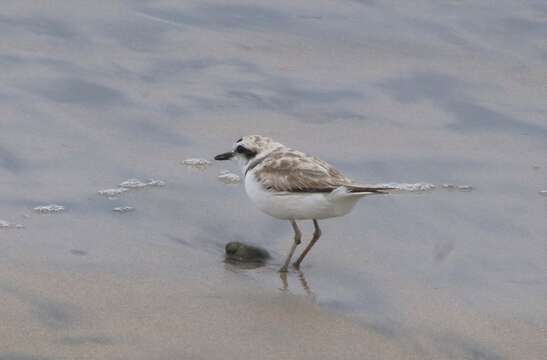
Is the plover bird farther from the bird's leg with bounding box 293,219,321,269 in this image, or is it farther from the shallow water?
the shallow water

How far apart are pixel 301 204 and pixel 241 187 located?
56.5 inches

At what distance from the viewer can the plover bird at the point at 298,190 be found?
674 centimetres

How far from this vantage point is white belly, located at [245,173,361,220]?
6750mm

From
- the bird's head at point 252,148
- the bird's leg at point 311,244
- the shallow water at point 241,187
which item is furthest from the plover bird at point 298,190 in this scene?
the shallow water at point 241,187

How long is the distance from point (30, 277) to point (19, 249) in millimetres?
486

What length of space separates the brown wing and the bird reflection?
50 centimetres

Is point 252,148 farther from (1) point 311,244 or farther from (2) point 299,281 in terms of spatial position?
(2) point 299,281

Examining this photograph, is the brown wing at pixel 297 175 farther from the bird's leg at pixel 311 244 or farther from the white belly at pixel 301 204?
the bird's leg at pixel 311 244

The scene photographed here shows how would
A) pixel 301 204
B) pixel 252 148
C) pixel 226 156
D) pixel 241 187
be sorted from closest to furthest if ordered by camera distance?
1. pixel 301 204
2. pixel 252 148
3. pixel 226 156
4. pixel 241 187

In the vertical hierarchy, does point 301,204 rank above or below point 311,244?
above

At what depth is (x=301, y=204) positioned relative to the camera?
684 centimetres

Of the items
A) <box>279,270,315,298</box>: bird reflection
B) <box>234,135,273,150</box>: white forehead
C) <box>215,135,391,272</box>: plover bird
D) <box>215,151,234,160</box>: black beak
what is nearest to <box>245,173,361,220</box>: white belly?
<box>215,135,391,272</box>: plover bird

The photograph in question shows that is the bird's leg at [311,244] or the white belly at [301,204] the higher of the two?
the white belly at [301,204]

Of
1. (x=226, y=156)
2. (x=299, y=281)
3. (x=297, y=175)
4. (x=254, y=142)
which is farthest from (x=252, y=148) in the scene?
(x=299, y=281)
